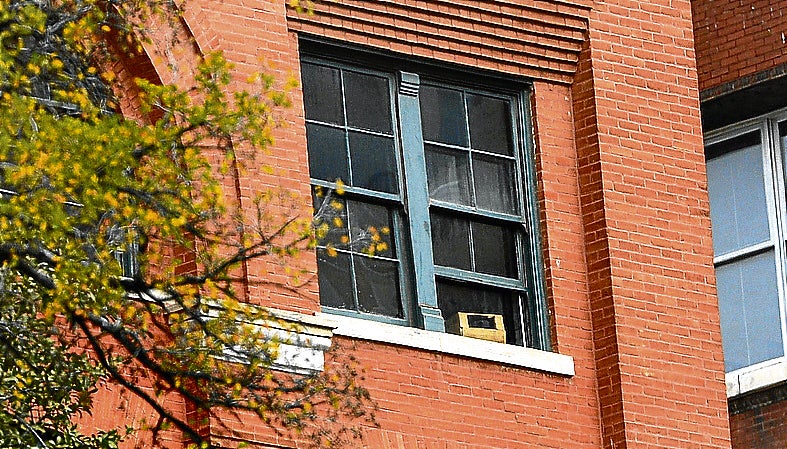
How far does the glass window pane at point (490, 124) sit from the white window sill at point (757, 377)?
5.05 meters

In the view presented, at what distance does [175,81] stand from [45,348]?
431 cm

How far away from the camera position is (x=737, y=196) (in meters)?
23.7

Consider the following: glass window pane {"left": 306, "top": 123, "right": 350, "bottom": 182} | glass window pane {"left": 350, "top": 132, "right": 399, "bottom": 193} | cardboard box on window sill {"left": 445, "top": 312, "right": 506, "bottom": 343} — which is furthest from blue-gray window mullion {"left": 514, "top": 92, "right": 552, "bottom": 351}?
glass window pane {"left": 306, "top": 123, "right": 350, "bottom": 182}

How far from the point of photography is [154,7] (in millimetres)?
14148

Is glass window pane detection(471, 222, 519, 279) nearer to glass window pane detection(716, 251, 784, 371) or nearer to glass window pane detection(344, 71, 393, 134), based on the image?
glass window pane detection(344, 71, 393, 134)

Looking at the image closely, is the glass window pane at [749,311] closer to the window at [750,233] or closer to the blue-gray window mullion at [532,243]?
the window at [750,233]

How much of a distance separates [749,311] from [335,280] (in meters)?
7.59

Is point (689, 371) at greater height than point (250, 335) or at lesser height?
greater

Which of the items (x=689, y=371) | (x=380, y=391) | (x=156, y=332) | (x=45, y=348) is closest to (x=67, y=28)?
(x=45, y=348)

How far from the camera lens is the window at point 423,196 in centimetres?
1752

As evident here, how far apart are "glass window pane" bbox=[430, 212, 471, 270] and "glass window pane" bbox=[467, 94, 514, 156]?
29.2 inches

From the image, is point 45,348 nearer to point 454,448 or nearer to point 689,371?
point 454,448

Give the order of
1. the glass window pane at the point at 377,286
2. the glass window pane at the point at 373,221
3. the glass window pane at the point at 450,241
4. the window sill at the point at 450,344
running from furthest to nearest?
the glass window pane at the point at 450,241 → the glass window pane at the point at 373,221 → the glass window pane at the point at 377,286 → the window sill at the point at 450,344

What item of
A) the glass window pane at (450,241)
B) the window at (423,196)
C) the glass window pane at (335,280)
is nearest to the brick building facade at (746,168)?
the window at (423,196)
